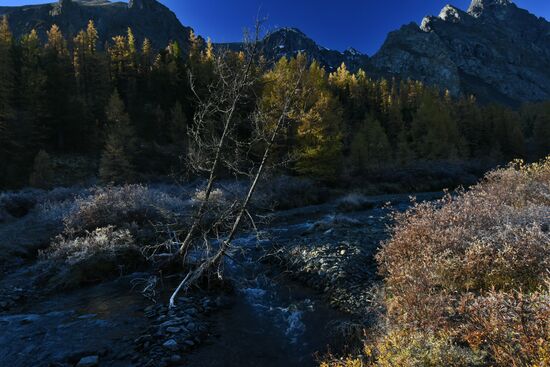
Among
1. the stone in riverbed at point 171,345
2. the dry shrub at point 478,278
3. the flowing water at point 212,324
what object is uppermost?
the dry shrub at point 478,278

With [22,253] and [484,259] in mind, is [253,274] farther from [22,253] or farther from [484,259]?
[22,253]

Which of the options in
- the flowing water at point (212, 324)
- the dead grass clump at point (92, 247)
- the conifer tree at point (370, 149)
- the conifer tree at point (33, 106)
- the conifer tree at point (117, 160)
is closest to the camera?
the flowing water at point (212, 324)

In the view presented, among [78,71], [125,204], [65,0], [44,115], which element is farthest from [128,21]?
[125,204]

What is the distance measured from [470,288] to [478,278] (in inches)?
9.8

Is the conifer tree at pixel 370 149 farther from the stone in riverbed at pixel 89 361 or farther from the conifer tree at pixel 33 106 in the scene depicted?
the conifer tree at pixel 33 106

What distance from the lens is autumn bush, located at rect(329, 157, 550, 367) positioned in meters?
4.29

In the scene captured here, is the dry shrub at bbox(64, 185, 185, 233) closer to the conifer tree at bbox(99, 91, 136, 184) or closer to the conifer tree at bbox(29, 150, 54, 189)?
the conifer tree at bbox(99, 91, 136, 184)

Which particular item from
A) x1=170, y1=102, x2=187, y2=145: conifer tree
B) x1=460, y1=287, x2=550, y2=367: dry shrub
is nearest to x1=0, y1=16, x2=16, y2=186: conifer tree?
x1=170, y1=102, x2=187, y2=145: conifer tree

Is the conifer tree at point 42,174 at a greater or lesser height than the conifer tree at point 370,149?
lesser

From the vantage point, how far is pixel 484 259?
271 inches

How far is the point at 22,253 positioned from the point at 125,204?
4.32 metres

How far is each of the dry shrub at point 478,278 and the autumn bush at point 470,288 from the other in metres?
0.01

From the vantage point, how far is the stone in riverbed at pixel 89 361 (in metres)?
6.72

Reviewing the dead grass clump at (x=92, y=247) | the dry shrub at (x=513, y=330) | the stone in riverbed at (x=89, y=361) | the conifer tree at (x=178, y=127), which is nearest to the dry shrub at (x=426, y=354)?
the dry shrub at (x=513, y=330)
